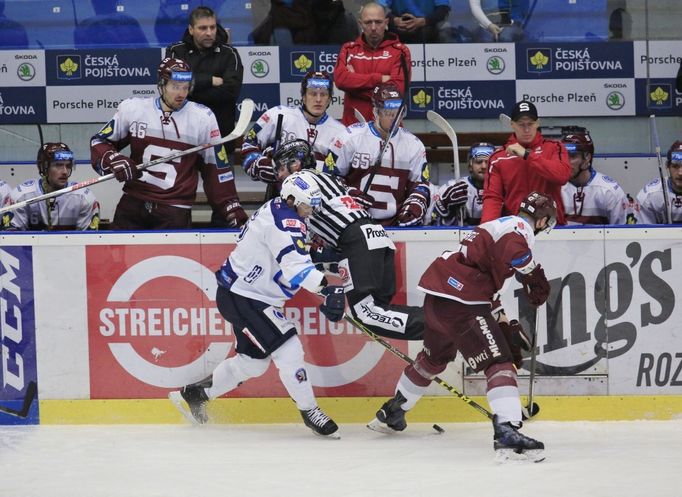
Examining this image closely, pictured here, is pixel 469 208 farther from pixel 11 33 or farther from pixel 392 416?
pixel 11 33

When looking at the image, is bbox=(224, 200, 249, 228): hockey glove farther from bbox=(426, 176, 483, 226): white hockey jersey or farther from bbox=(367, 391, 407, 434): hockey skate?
bbox=(367, 391, 407, 434): hockey skate

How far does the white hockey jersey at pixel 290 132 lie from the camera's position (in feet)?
20.6

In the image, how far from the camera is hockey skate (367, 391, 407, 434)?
5.40m

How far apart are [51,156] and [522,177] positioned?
246 centimetres

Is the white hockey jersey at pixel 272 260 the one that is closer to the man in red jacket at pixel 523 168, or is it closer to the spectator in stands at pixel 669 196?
the man in red jacket at pixel 523 168

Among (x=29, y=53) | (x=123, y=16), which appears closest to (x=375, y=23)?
(x=123, y=16)

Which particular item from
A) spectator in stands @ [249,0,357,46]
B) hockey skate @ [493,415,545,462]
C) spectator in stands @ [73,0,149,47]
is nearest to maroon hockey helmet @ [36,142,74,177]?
spectator in stands @ [73,0,149,47]

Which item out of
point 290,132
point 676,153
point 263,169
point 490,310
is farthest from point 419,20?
point 490,310

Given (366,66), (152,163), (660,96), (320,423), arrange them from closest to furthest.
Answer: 1. (320,423)
2. (152,163)
3. (366,66)
4. (660,96)

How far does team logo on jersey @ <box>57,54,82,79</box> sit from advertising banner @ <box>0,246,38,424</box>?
2.48 m

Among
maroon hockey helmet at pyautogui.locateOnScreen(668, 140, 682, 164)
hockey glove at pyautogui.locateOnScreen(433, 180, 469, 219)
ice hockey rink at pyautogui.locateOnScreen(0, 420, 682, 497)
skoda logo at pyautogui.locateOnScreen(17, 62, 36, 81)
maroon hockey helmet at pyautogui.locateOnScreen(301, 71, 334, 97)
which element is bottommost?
ice hockey rink at pyautogui.locateOnScreen(0, 420, 682, 497)

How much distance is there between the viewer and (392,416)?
5.42 metres

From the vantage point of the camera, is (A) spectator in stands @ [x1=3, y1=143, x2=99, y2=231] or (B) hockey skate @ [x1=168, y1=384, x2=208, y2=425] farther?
(A) spectator in stands @ [x1=3, y1=143, x2=99, y2=231]

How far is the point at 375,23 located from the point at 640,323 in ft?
7.12
